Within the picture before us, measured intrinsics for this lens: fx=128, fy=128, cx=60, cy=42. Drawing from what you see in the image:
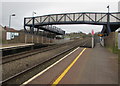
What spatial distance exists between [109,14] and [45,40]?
1847 centimetres

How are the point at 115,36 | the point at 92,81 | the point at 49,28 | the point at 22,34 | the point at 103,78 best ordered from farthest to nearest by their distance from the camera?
the point at 49,28 < the point at 22,34 < the point at 115,36 < the point at 103,78 < the point at 92,81

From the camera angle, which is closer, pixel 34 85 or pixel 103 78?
pixel 34 85

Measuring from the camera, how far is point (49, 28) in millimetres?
50438

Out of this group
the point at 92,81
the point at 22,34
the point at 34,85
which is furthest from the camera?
the point at 22,34

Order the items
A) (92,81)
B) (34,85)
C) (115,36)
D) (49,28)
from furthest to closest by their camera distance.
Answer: (49,28), (115,36), (92,81), (34,85)

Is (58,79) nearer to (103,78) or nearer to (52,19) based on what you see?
(103,78)

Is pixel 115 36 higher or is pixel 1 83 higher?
pixel 115 36

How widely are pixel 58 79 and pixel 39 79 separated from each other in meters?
0.83

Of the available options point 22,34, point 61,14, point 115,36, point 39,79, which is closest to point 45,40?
point 22,34

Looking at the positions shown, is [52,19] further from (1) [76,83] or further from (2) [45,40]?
(1) [76,83]

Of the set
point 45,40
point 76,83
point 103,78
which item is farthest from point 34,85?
point 45,40

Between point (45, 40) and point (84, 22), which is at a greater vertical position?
point (84, 22)

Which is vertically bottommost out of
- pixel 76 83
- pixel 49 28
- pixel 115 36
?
pixel 76 83

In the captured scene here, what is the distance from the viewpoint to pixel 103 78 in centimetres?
581
